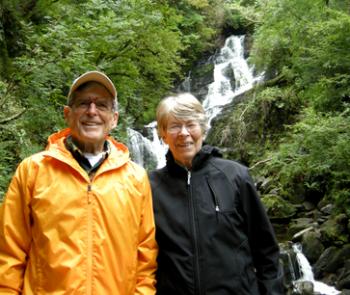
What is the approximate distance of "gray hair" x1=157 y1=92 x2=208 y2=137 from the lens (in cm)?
235

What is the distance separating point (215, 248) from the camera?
219 centimetres

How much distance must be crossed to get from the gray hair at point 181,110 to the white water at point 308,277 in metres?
7.67

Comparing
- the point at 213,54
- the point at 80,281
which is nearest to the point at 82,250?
the point at 80,281

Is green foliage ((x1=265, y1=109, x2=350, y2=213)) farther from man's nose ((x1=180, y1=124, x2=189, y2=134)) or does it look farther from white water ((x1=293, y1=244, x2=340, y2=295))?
man's nose ((x1=180, y1=124, x2=189, y2=134))

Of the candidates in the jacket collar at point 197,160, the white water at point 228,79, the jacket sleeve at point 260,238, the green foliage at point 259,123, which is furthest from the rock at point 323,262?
the white water at point 228,79

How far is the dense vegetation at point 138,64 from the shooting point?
614cm

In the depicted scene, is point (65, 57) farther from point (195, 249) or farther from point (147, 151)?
point (147, 151)

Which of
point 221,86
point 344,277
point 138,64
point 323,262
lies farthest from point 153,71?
point 221,86

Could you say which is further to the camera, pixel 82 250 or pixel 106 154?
pixel 106 154

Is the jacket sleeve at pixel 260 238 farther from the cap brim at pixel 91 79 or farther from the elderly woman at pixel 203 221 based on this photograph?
the cap brim at pixel 91 79

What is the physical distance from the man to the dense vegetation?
374cm

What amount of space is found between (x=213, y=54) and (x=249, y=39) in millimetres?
2129

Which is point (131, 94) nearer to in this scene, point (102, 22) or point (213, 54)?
point (102, 22)

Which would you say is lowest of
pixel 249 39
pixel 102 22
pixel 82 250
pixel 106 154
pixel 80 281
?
pixel 80 281
